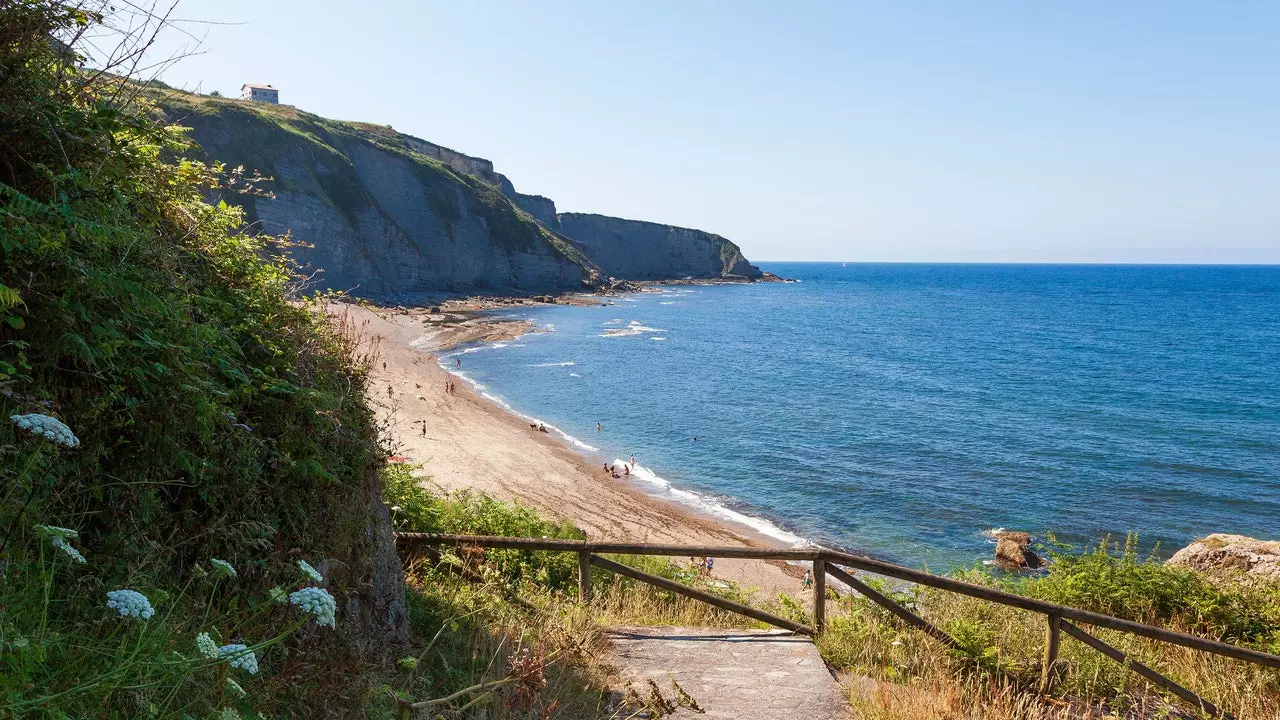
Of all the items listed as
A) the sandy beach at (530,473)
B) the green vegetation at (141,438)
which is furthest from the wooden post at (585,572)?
the sandy beach at (530,473)

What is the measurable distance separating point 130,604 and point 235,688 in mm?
463

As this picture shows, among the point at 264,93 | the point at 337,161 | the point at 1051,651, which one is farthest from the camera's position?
the point at 264,93

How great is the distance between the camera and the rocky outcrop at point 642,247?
442 feet

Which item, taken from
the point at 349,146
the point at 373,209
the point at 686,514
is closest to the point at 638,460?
the point at 686,514

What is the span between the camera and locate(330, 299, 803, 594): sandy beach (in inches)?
832

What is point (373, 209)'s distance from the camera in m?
76.7

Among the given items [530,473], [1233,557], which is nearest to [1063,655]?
[1233,557]

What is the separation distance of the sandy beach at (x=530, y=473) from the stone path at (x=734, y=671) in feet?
24.2

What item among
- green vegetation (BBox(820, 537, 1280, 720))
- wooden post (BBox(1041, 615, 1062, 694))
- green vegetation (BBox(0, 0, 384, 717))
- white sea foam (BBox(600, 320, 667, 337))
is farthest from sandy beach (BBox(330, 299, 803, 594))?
white sea foam (BBox(600, 320, 667, 337))

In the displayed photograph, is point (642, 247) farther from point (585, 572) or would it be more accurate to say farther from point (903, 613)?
point (903, 613)

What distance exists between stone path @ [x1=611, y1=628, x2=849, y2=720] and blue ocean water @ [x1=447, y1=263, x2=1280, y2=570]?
15.0m

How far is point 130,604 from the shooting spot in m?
2.24

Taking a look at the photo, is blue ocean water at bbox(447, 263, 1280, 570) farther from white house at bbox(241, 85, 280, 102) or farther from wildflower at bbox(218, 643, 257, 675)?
white house at bbox(241, 85, 280, 102)

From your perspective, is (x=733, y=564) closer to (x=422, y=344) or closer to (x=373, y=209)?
(x=422, y=344)
